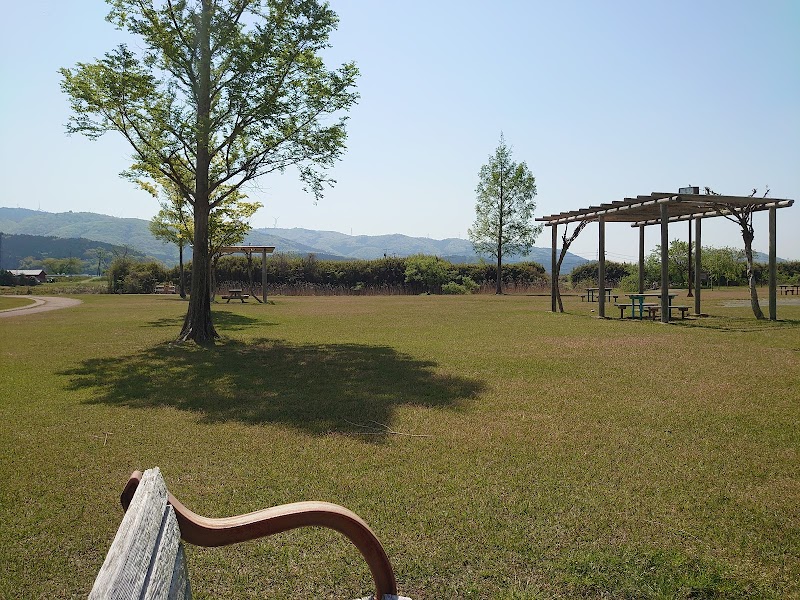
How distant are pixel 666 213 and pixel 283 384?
1274 centimetres

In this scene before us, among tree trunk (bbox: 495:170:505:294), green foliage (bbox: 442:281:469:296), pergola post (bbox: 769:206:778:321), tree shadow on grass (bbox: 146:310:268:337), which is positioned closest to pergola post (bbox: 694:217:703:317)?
pergola post (bbox: 769:206:778:321)

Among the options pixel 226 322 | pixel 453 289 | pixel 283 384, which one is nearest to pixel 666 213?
pixel 283 384

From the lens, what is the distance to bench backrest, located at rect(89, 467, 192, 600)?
1281 millimetres

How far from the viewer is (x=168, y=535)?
5.23ft

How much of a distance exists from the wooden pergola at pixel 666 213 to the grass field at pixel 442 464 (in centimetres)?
641

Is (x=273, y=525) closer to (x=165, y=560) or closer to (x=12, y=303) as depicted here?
(x=165, y=560)

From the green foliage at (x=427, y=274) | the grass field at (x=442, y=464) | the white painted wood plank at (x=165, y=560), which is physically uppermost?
the green foliage at (x=427, y=274)

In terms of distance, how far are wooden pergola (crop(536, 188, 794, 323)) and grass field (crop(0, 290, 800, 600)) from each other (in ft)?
21.0

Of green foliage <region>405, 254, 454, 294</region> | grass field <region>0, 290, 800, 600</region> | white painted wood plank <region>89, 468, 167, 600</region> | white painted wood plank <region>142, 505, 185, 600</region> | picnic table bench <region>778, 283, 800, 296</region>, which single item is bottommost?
grass field <region>0, 290, 800, 600</region>

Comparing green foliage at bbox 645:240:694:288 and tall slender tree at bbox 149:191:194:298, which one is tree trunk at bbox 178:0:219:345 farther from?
green foliage at bbox 645:240:694:288

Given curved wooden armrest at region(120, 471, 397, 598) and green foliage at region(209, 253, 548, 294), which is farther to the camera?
green foliage at region(209, 253, 548, 294)

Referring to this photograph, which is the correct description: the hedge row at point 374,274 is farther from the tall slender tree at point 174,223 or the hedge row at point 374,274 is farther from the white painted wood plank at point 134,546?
the white painted wood plank at point 134,546

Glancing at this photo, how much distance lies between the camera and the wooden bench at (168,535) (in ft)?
4.34

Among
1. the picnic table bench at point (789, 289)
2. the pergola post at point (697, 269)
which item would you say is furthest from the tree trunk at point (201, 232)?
the picnic table bench at point (789, 289)
